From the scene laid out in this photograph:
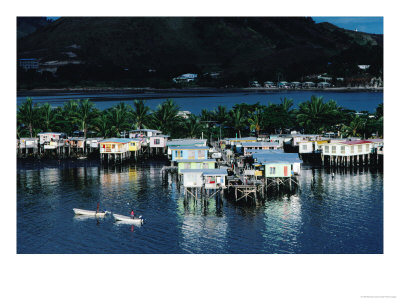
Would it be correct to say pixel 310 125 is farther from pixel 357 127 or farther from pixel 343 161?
pixel 343 161

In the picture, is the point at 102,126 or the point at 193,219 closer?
the point at 193,219

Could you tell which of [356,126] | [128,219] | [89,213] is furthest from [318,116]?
[128,219]

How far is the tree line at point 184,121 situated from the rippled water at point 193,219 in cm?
2346

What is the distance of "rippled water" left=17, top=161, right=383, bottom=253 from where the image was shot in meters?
43.2

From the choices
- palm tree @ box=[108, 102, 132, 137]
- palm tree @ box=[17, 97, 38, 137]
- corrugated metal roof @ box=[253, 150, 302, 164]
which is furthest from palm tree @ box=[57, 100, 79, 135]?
corrugated metal roof @ box=[253, 150, 302, 164]

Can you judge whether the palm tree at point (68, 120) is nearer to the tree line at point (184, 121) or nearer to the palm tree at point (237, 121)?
the tree line at point (184, 121)

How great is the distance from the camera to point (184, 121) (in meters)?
95.4

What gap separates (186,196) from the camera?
2174 inches

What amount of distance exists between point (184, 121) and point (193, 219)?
154ft

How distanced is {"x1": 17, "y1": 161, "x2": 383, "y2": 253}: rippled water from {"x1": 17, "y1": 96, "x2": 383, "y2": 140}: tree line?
23.5 m

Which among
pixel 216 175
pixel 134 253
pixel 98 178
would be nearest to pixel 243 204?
pixel 216 175

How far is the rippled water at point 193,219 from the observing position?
142 ft

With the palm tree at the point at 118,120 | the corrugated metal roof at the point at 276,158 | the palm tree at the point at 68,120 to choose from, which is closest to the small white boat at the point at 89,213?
the corrugated metal roof at the point at 276,158

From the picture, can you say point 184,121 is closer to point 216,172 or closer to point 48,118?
point 48,118
